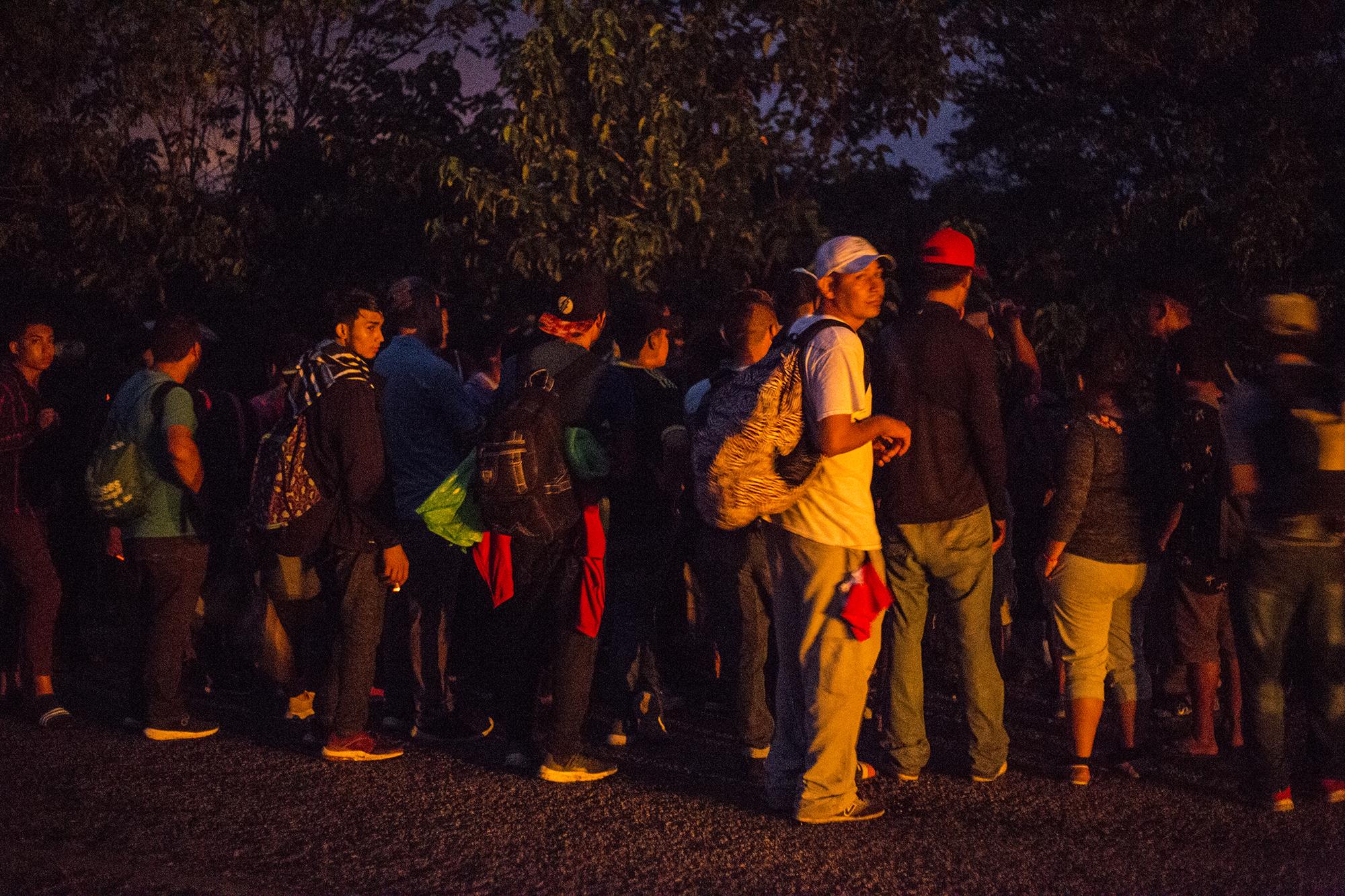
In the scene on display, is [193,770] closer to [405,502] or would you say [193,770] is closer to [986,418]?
[405,502]

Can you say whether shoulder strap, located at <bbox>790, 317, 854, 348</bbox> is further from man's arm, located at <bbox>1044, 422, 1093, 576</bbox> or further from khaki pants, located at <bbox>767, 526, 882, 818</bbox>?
man's arm, located at <bbox>1044, 422, 1093, 576</bbox>

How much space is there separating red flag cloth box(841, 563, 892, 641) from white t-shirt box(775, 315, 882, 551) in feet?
0.41

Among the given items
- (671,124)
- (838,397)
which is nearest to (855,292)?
(838,397)

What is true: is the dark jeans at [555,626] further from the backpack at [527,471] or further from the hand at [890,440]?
the hand at [890,440]

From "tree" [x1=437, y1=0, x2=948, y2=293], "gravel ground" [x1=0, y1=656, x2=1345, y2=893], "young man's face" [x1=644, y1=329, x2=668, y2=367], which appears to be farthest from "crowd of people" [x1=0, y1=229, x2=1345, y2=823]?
"tree" [x1=437, y1=0, x2=948, y2=293]

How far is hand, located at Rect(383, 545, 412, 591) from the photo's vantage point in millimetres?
6328

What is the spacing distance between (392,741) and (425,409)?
1565 millimetres

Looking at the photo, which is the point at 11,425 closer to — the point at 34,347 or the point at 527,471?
the point at 34,347

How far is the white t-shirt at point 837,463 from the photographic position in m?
5.06

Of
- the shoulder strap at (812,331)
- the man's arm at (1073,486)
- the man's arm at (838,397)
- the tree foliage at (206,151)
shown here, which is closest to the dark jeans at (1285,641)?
the man's arm at (1073,486)

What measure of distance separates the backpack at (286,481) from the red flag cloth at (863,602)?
8.18 feet

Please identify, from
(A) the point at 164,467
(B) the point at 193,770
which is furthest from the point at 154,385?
(B) the point at 193,770

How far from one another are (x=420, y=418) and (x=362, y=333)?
512mm

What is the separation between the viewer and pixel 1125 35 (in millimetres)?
14305
